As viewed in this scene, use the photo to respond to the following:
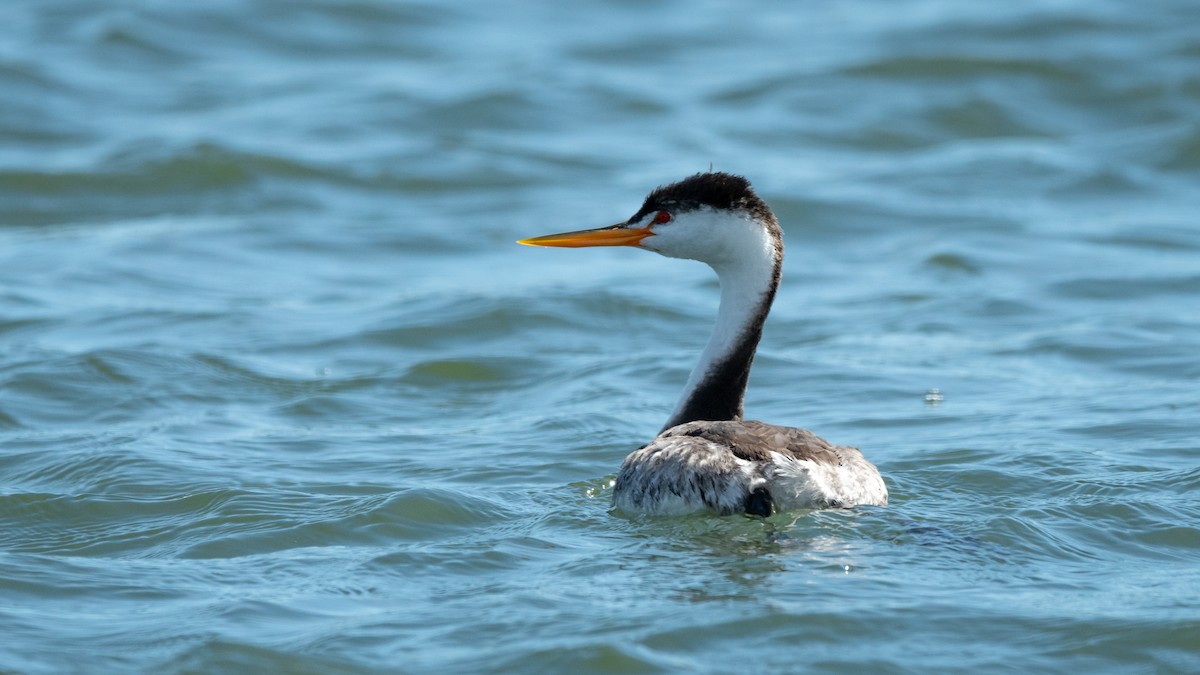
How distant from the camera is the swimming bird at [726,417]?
19.9 ft

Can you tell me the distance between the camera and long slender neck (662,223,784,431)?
722 centimetres

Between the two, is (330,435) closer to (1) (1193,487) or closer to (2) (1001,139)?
(1) (1193,487)

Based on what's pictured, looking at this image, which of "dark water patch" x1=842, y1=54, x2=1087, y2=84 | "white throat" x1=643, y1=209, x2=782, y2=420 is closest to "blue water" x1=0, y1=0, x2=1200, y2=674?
"dark water patch" x1=842, y1=54, x2=1087, y2=84

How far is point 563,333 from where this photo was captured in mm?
10750

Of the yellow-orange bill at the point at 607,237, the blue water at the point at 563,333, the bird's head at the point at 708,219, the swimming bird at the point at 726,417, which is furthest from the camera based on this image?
the yellow-orange bill at the point at 607,237

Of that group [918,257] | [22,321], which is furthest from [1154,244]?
[22,321]

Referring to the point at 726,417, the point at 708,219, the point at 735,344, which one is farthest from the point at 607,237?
the point at 726,417

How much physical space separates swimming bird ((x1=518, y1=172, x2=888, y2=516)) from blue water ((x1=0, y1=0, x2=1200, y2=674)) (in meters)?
0.13

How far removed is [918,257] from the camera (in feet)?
41.7

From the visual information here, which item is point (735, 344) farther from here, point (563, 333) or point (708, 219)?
point (563, 333)

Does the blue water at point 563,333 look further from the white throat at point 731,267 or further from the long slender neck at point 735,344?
the white throat at point 731,267

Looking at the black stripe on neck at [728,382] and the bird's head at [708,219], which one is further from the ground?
the bird's head at [708,219]

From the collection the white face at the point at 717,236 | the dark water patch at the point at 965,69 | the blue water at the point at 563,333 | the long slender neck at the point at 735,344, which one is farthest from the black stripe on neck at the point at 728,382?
the dark water patch at the point at 965,69

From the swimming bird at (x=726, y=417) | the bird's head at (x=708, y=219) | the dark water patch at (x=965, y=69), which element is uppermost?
the dark water patch at (x=965, y=69)
